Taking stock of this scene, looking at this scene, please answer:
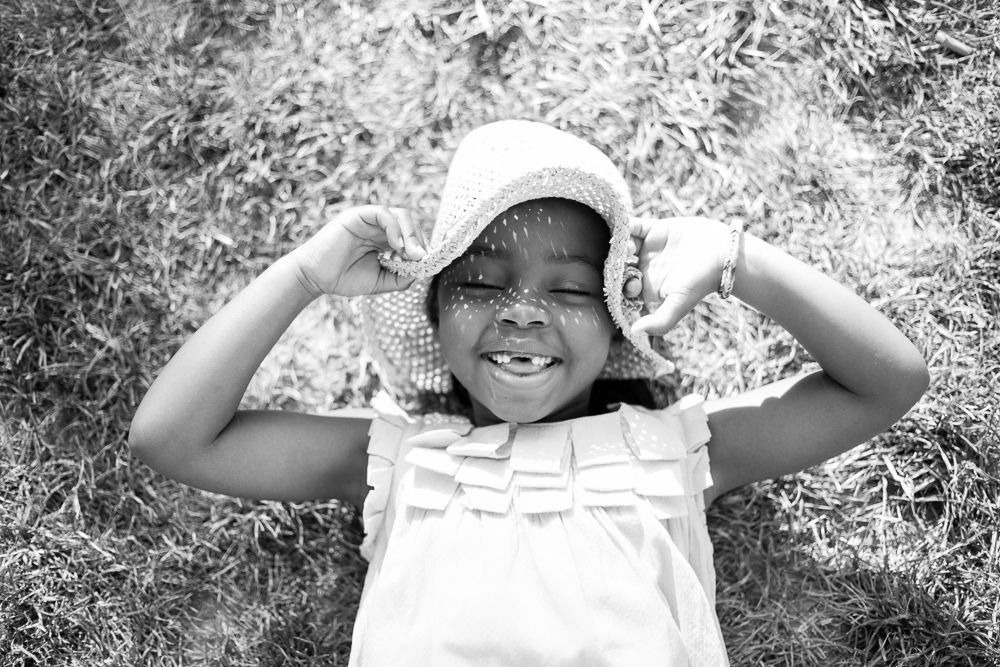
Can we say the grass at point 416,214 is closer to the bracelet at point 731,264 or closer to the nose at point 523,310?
the bracelet at point 731,264

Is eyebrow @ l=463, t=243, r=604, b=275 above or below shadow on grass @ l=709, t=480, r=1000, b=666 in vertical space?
above

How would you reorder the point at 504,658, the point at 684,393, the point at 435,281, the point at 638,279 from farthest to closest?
the point at 684,393
the point at 435,281
the point at 638,279
the point at 504,658

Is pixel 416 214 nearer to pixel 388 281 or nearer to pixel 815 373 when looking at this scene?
pixel 388 281

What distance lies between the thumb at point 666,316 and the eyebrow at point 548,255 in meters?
0.20

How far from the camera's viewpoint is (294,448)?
2131 mm

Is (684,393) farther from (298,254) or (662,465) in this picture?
(298,254)

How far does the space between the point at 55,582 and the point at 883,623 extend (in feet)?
7.43

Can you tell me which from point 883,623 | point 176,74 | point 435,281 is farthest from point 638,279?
point 176,74

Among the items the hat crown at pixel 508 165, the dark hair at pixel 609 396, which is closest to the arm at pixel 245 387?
the hat crown at pixel 508 165

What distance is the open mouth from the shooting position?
201cm

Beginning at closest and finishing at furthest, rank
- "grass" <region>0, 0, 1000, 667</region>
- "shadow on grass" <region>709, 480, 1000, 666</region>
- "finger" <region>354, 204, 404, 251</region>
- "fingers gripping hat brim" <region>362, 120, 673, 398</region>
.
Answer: "fingers gripping hat brim" <region>362, 120, 673, 398</region>
"finger" <region>354, 204, 404, 251</region>
"shadow on grass" <region>709, 480, 1000, 666</region>
"grass" <region>0, 0, 1000, 667</region>

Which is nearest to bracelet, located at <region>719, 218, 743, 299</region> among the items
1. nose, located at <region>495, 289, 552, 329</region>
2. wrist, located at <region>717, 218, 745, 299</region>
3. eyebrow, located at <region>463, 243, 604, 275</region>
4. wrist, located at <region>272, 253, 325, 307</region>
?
wrist, located at <region>717, 218, 745, 299</region>

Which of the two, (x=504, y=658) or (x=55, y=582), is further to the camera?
(x=55, y=582)

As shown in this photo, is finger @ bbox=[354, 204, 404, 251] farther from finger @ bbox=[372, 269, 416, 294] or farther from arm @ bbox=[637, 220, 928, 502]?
arm @ bbox=[637, 220, 928, 502]
